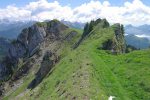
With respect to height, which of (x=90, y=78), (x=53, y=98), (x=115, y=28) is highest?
(x=115, y=28)

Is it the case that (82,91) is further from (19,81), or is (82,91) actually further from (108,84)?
(19,81)

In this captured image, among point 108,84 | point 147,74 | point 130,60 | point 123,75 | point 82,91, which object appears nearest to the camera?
point 82,91

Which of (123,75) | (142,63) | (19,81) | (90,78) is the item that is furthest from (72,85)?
(19,81)

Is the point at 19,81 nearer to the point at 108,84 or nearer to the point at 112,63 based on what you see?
the point at 112,63

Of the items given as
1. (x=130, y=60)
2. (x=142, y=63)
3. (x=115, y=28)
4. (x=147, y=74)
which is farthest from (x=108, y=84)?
(x=115, y=28)

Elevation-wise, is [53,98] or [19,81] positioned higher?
[53,98]

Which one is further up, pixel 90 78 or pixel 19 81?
pixel 90 78

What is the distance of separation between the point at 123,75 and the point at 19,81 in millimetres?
147036

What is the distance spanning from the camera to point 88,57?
72.7 metres

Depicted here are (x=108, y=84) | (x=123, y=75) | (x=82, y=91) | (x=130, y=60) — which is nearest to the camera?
(x=82, y=91)

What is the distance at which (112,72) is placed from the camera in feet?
204

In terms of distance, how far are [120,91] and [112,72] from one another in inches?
524

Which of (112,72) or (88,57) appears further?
(88,57)

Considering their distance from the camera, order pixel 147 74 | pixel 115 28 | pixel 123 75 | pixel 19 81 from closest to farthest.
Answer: pixel 147 74 → pixel 123 75 → pixel 115 28 → pixel 19 81
